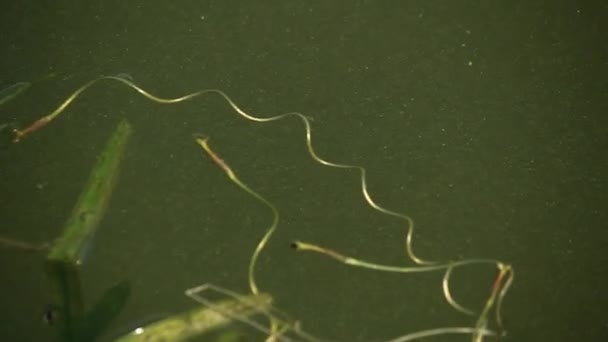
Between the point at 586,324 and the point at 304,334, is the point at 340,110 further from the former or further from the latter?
the point at 586,324

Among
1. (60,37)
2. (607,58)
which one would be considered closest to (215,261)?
(60,37)

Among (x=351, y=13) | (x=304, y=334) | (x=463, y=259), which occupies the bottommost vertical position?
(x=304, y=334)

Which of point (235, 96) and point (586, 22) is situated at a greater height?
point (586, 22)

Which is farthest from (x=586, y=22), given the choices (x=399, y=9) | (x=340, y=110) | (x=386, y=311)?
(x=386, y=311)

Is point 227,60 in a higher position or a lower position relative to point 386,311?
higher

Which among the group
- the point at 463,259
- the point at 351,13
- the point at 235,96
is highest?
the point at 351,13

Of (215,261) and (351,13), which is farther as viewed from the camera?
(351,13)

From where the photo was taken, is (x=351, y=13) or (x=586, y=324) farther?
(x=351, y=13)

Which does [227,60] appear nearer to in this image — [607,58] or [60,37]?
[60,37]
